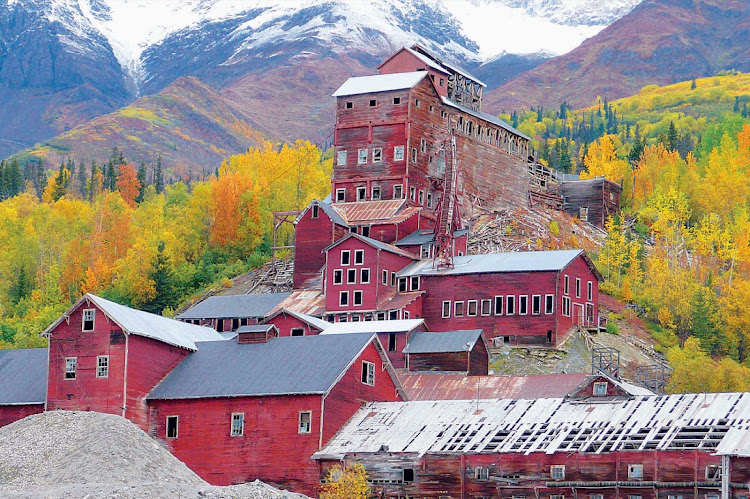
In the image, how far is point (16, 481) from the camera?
197ft

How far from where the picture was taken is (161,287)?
381 feet

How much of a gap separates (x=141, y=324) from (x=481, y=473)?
840 inches

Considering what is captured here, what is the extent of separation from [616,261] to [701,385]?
2952 cm

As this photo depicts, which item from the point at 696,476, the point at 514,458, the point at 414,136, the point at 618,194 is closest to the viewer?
the point at 696,476

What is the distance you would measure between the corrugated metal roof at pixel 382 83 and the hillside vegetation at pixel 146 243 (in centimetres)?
1780

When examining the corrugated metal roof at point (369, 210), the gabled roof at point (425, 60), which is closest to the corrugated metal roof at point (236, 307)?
the corrugated metal roof at point (369, 210)

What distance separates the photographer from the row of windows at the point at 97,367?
72.2 m

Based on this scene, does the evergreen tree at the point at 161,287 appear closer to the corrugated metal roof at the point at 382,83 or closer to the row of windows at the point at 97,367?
the corrugated metal roof at the point at 382,83

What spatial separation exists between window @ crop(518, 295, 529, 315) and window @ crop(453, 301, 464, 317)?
153 inches

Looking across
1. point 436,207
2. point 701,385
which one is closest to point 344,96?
point 436,207

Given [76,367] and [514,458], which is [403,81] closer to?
[76,367]

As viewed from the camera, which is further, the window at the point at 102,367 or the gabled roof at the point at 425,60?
the gabled roof at the point at 425,60

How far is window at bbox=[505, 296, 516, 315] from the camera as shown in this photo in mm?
90812

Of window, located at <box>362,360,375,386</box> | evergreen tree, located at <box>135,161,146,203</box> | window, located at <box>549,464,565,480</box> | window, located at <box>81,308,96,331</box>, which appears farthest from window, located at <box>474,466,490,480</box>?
evergreen tree, located at <box>135,161,146,203</box>
